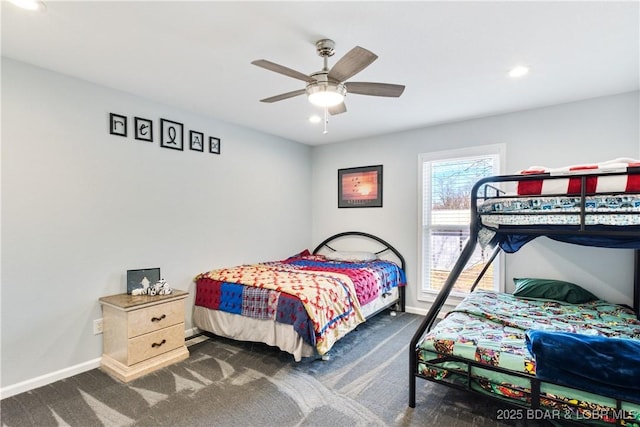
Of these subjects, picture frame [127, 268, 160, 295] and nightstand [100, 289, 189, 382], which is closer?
nightstand [100, 289, 189, 382]

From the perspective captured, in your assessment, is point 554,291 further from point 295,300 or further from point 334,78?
point 334,78

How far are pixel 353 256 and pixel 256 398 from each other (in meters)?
2.47

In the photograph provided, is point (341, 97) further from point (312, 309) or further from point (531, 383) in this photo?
point (531, 383)

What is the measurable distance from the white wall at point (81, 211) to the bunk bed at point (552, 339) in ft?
8.67

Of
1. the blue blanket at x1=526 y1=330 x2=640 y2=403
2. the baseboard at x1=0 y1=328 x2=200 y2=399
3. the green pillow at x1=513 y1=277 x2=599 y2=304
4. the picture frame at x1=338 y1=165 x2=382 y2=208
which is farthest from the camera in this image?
the picture frame at x1=338 y1=165 x2=382 y2=208

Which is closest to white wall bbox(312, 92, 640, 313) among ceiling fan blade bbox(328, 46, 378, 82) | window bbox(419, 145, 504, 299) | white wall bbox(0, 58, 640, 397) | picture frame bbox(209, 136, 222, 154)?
white wall bbox(0, 58, 640, 397)

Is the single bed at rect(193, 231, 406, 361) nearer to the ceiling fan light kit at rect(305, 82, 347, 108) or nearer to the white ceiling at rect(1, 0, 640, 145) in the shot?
the ceiling fan light kit at rect(305, 82, 347, 108)

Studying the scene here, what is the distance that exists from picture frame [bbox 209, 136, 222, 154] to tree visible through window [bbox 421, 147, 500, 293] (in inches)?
103

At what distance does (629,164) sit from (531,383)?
4.48 ft

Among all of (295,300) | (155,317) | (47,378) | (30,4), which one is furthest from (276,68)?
(47,378)

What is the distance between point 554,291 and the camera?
3.13 m

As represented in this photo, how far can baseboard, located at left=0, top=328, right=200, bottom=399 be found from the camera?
235 centimetres

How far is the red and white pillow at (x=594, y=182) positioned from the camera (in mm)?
1759

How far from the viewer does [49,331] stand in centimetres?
256
